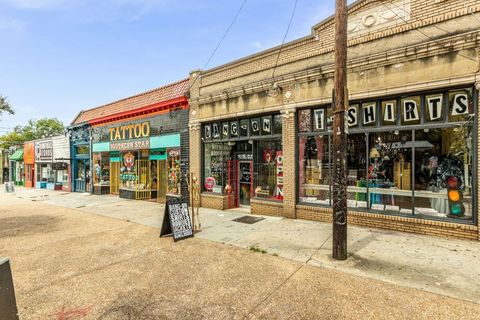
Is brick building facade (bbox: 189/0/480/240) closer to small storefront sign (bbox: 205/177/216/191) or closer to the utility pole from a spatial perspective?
small storefront sign (bbox: 205/177/216/191)

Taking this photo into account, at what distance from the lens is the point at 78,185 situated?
2056 centimetres

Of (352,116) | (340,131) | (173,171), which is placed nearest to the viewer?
(340,131)

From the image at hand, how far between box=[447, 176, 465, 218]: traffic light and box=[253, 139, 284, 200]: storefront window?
16.4 ft

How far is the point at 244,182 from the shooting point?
11.7 m

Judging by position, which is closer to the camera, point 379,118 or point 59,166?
point 379,118

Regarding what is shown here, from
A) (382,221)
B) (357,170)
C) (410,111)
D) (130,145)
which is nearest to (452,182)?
(382,221)

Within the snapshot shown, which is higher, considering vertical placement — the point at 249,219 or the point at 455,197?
the point at 455,197

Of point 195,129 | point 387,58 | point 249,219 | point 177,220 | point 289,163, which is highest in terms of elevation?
point 387,58

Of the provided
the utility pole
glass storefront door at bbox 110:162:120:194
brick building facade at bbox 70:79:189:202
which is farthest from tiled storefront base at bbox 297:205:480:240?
glass storefront door at bbox 110:162:120:194

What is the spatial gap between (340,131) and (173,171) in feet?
33.3

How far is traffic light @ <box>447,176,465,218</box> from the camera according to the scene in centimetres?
692

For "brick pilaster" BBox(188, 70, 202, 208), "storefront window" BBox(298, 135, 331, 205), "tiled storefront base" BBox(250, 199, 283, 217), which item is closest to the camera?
"storefront window" BBox(298, 135, 331, 205)

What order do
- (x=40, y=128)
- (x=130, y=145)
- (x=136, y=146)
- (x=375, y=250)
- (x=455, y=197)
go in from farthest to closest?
(x=40, y=128) < (x=130, y=145) < (x=136, y=146) < (x=455, y=197) < (x=375, y=250)

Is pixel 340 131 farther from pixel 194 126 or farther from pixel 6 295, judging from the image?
pixel 194 126
